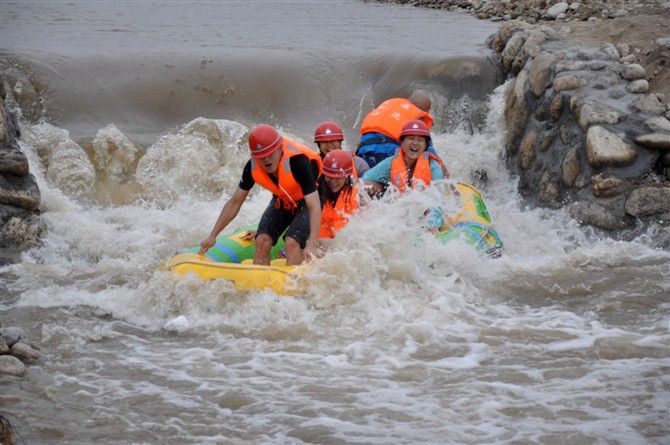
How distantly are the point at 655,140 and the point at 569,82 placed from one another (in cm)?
155

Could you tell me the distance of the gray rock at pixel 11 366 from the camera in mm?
5723

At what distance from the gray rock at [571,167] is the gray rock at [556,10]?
19.4 feet

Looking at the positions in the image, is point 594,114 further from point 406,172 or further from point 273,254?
point 273,254

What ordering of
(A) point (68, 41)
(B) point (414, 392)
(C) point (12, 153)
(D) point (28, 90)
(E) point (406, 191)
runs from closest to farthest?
(B) point (414, 392) → (E) point (406, 191) → (C) point (12, 153) → (D) point (28, 90) → (A) point (68, 41)

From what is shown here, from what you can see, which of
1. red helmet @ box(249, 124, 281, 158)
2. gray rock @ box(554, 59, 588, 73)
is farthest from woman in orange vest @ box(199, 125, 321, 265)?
gray rock @ box(554, 59, 588, 73)

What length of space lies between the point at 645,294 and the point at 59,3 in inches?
583

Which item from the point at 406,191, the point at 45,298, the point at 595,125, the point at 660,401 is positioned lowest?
the point at 45,298

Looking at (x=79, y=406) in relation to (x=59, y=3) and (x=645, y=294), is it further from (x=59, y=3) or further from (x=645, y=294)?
(x=59, y=3)

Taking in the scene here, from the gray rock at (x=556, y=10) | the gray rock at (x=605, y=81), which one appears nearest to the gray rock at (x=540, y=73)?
the gray rock at (x=605, y=81)

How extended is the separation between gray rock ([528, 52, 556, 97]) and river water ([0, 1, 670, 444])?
0.91 m

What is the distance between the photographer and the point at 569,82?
10359 mm

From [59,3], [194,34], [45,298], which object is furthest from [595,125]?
[59,3]

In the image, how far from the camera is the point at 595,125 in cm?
955

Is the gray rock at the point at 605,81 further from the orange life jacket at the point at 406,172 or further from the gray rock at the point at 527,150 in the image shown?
the orange life jacket at the point at 406,172
